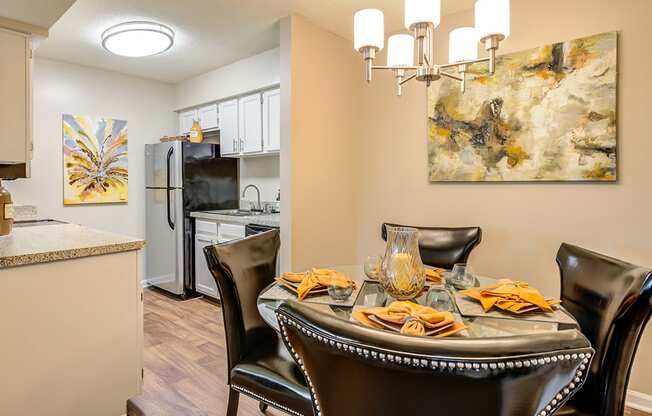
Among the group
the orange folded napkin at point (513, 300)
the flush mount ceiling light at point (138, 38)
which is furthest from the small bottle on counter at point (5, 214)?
the orange folded napkin at point (513, 300)

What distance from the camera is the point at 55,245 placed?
1.81 meters

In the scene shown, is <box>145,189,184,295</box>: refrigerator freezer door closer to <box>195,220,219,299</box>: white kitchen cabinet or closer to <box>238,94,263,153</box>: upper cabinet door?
<box>195,220,219,299</box>: white kitchen cabinet

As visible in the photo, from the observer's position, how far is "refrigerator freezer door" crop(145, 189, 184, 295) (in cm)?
402

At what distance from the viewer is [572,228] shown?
2.35 m

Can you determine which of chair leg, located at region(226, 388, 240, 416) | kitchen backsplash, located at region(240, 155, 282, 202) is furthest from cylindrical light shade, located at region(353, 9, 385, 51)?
kitchen backsplash, located at region(240, 155, 282, 202)

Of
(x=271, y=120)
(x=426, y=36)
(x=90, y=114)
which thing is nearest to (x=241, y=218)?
(x=271, y=120)

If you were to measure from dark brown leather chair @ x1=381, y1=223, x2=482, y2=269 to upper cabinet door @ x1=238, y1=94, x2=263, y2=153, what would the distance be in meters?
2.08

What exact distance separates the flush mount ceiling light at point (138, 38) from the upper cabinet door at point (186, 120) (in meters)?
1.47

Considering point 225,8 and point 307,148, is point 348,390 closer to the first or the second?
point 307,148

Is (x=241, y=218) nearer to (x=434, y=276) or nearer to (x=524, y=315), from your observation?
(x=434, y=276)

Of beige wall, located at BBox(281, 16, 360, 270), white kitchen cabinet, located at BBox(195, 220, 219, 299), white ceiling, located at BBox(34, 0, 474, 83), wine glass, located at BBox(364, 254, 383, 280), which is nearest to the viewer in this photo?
wine glass, located at BBox(364, 254, 383, 280)

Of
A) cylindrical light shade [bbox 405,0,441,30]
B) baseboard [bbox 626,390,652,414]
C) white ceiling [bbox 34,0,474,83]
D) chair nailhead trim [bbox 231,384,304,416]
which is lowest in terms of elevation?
baseboard [bbox 626,390,652,414]

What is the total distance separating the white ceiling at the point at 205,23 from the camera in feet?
8.71

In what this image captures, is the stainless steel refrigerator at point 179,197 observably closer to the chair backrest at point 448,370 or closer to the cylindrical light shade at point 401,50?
the cylindrical light shade at point 401,50
